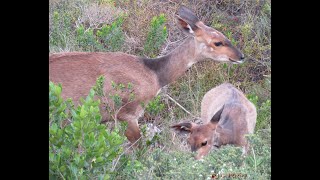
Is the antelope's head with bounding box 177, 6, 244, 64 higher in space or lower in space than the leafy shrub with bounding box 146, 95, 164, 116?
higher

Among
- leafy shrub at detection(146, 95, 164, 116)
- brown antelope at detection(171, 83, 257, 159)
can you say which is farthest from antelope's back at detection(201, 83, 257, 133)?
leafy shrub at detection(146, 95, 164, 116)

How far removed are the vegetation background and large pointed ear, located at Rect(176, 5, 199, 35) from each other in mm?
196

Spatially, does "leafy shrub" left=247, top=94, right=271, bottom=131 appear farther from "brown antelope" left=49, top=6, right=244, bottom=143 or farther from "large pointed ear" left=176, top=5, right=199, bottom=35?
"large pointed ear" left=176, top=5, right=199, bottom=35

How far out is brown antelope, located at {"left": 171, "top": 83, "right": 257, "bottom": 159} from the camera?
6.08m

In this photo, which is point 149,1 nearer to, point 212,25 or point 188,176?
point 212,25

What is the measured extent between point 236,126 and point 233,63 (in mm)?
574

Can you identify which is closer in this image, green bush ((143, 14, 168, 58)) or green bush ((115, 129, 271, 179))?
green bush ((115, 129, 271, 179))

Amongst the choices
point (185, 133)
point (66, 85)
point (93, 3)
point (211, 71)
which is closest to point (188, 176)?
point (185, 133)

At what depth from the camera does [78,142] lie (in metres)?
4.73

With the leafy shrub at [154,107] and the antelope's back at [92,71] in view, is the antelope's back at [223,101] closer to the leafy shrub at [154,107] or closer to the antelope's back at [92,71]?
the antelope's back at [92,71]

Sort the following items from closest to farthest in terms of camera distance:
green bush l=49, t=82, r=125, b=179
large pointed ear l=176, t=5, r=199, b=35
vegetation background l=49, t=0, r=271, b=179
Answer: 1. green bush l=49, t=82, r=125, b=179
2. vegetation background l=49, t=0, r=271, b=179
3. large pointed ear l=176, t=5, r=199, b=35
